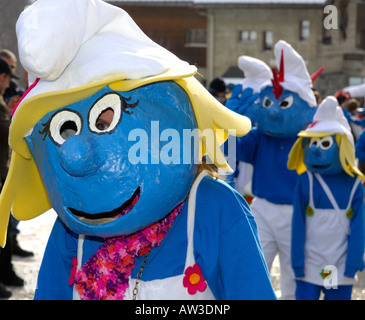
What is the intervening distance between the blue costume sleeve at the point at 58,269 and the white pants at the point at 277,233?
3211mm

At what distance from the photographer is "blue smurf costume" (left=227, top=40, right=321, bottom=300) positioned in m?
5.71

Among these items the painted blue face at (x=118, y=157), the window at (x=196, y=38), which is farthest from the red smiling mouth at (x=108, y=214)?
the window at (x=196, y=38)

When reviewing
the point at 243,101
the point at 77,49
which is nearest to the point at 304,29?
the point at 243,101

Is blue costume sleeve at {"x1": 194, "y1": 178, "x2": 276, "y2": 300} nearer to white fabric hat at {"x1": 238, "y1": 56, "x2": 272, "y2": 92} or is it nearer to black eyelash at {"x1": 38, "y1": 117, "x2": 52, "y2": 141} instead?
black eyelash at {"x1": 38, "y1": 117, "x2": 52, "y2": 141}

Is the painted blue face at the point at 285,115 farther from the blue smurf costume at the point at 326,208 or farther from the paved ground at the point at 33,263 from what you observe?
the paved ground at the point at 33,263

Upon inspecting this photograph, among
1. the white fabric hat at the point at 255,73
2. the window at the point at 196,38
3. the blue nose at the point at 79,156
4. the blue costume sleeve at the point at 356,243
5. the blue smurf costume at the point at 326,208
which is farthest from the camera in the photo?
the window at the point at 196,38

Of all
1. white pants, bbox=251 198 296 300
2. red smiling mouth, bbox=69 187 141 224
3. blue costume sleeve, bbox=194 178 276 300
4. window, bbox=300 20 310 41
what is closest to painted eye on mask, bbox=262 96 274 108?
white pants, bbox=251 198 296 300

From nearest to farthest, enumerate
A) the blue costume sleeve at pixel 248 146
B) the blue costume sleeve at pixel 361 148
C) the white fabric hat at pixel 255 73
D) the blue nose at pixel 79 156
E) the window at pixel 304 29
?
the blue nose at pixel 79 156 → the blue costume sleeve at pixel 248 146 → the white fabric hat at pixel 255 73 → the blue costume sleeve at pixel 361 148 → the window at pixel 304 29

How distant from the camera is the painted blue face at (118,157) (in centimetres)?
231

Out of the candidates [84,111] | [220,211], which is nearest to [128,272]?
[220,211]

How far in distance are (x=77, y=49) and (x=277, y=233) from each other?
148 inches

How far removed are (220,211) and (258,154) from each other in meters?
3.46

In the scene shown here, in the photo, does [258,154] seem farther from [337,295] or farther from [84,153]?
[84,153]
